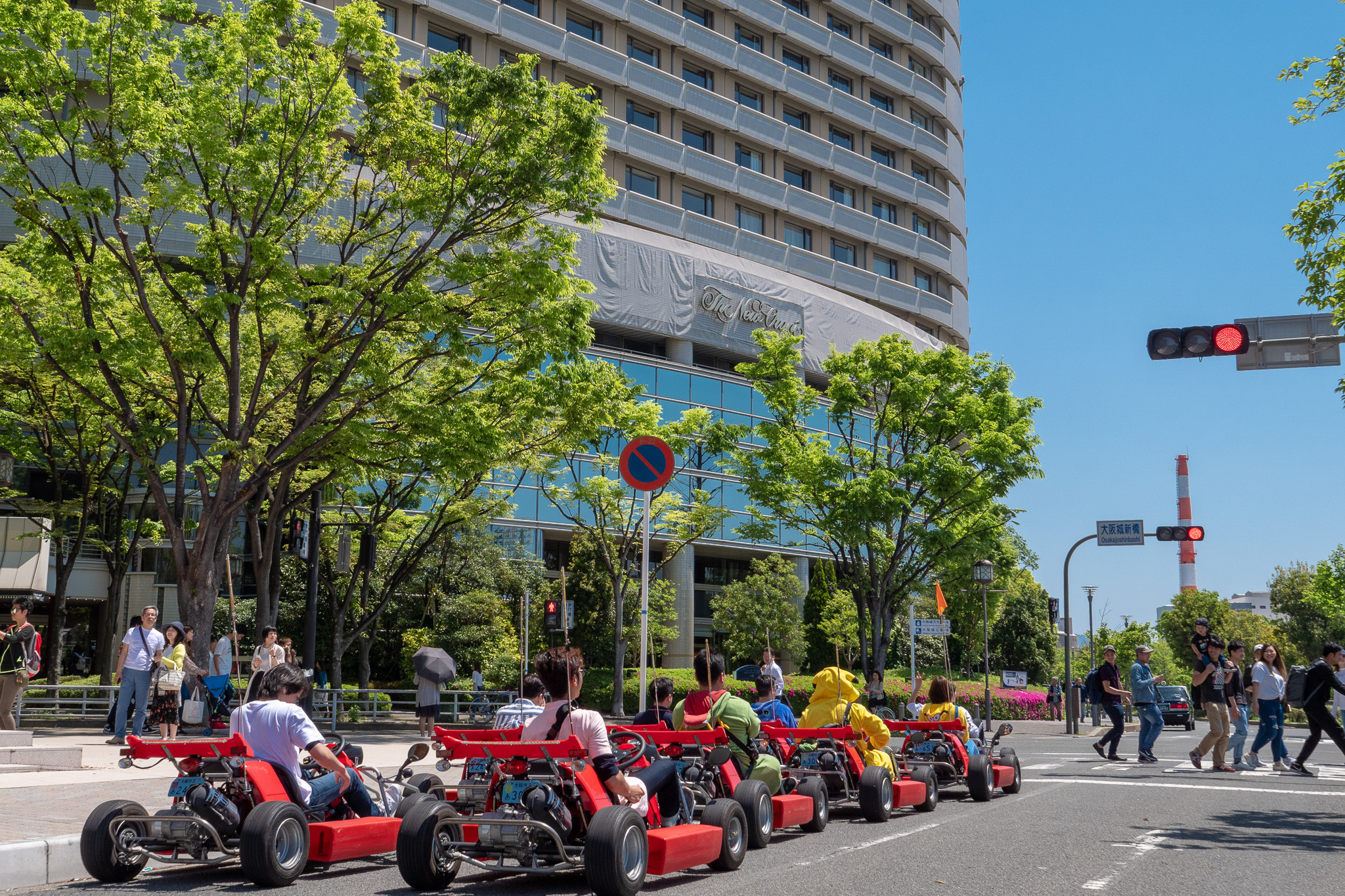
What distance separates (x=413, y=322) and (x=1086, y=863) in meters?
13.4

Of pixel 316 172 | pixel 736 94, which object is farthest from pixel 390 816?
pixel 736 94

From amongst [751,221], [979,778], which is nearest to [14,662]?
[979,778]

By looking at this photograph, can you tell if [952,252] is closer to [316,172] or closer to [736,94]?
[736,94]

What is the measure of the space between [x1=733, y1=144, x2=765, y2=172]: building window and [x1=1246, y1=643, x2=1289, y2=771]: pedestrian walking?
37.6 metres

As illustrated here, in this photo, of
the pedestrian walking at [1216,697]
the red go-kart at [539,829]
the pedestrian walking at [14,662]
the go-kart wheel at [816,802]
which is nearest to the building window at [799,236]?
the pedestrian walking at [1216,697]

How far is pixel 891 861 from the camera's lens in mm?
7441

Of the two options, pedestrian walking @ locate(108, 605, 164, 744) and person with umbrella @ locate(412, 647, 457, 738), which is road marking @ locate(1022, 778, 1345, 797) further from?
pedestrian walking @ locate(108, 605, 164, 744)

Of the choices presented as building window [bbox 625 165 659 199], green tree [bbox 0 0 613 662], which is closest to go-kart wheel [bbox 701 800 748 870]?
green tree [bbox 0 0 613 662]

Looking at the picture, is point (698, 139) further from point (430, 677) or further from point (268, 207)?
point (430, 677)

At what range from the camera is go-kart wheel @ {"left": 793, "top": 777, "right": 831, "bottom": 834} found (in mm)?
8992

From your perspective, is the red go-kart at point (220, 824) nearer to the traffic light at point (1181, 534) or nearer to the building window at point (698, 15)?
the traffic light at point (1181, 534)

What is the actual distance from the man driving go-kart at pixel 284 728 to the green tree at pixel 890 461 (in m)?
20.3

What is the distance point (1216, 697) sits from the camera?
15.9 m

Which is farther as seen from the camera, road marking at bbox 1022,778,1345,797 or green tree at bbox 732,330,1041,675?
green tree at bbox 732,330,1041,675
